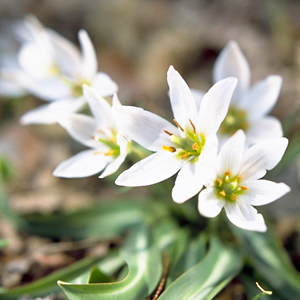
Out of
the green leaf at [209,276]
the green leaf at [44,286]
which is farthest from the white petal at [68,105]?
the green leaf at [209,276]

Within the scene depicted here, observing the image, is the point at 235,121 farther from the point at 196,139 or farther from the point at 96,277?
the point at 96,277

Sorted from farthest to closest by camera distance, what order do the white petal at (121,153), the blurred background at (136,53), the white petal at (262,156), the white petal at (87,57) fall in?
the blurred background at (136,53)
the white petal at (87,57)
the white petal at (121,153)
the white petal at (262,156)

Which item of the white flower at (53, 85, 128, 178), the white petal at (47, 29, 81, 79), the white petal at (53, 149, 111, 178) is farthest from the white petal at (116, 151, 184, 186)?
the white petal at (47, 29, 81, 79)

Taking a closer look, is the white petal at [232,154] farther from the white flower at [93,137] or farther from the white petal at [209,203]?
the white flower at [93,137]

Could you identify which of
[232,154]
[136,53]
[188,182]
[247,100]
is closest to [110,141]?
[188,182]

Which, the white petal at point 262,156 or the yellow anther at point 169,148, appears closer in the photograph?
the white petal at point 262,156

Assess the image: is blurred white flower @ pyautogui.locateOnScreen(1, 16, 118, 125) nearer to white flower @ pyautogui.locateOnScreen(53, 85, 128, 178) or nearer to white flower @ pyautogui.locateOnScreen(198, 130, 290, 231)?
white flower @ pyautogui.locateOnScreen(53, 85, 128, 178)

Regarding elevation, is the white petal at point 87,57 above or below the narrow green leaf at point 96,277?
above

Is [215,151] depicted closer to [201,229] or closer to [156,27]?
[201,229]
